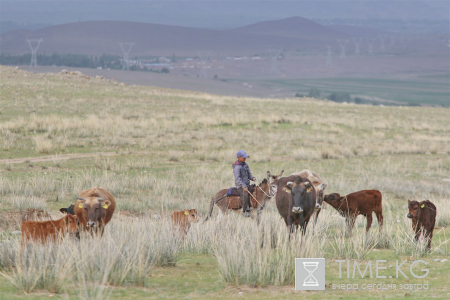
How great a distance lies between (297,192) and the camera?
434 inches

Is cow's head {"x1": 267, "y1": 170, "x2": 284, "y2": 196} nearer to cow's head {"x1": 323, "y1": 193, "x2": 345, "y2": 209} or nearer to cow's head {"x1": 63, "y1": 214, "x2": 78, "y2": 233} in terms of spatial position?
cow's head {"x1": 323, "y1": 193, "x2": 345, "y2": 209}

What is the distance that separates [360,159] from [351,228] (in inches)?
636

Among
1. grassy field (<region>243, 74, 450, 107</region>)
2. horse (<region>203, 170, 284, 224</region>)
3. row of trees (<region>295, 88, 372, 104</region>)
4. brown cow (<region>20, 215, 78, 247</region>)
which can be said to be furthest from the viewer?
grassy field (<region>243, 74, 450, 107</region>)

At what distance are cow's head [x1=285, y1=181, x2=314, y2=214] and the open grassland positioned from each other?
0.60 m

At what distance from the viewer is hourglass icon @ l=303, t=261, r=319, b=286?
8.87m

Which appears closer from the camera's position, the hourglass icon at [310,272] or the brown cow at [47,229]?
the hourglass icon at [310,272]

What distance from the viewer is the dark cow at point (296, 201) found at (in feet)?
36.2

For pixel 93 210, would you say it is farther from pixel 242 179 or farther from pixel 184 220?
pixel 242 179

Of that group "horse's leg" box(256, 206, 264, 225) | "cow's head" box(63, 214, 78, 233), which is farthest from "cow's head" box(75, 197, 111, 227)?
"horse's leg" box(256, 206, 264, 225)

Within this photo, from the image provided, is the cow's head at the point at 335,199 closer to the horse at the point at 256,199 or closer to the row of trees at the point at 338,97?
the horse at the point at 256,199

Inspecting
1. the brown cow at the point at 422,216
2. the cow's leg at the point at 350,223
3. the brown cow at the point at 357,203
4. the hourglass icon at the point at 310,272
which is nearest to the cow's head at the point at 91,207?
the hourglass icon at the point at 310,272

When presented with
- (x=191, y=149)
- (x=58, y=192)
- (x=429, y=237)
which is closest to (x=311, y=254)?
(x=429, y=237)

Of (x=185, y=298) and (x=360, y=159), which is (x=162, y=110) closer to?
(x=360, y=159)

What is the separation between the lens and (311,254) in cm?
970
